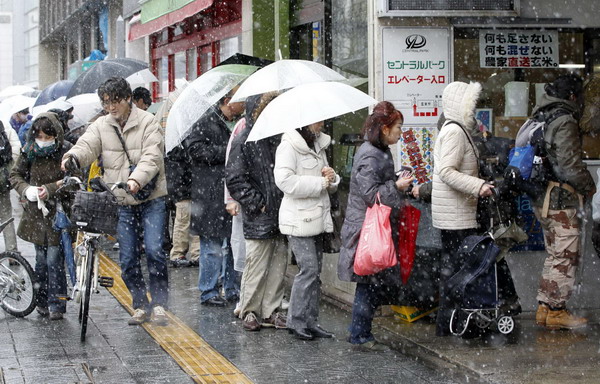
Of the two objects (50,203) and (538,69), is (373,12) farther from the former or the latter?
(50,203)

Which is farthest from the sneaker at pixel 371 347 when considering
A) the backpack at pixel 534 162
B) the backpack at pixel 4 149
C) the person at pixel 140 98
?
the person at pixel 140 98

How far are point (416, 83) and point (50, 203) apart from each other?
3418 mm

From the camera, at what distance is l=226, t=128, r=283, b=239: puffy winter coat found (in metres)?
8.18

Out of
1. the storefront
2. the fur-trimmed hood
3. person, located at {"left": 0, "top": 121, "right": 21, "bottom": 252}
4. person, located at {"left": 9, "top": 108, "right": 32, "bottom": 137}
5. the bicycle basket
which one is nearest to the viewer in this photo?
the fur-trimmed hood

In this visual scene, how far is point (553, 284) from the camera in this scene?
8.27m

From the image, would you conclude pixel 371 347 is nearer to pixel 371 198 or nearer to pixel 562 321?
pixel 371 198

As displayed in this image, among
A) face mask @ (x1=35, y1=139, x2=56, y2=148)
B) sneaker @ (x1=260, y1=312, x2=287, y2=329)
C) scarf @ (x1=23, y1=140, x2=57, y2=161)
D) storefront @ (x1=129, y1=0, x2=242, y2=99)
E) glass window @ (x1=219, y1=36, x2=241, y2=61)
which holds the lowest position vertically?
sneaker @ (x1=260, y1=312, x2=287, y2=329)

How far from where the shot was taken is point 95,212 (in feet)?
26.1

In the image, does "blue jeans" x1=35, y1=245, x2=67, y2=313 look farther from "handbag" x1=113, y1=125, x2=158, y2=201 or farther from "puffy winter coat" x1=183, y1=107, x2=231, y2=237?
"puffy winter coat" x1=183, y1=107, x2=231, y2=237

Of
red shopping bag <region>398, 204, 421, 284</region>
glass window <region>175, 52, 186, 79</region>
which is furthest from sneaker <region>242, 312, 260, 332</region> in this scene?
glass window <region>175, 52, 186, 79</region>

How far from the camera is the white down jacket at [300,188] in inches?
307

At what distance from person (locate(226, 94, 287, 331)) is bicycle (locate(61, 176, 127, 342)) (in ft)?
3.20

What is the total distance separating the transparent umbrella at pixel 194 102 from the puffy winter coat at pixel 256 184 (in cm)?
73

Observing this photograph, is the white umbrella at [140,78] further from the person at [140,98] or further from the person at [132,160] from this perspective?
the person at [132,160]
